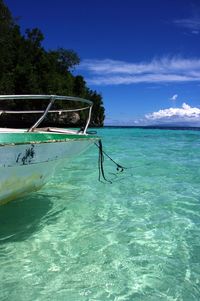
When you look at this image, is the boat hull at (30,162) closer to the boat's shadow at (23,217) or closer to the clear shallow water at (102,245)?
the boat's shadow at (23,217)

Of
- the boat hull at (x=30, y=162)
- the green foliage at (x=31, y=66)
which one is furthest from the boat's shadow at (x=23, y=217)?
the green foliage at (x=31, y=66)

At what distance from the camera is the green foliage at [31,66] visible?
186 ft

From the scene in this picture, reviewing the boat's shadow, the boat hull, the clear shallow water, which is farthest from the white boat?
the clear shallow water

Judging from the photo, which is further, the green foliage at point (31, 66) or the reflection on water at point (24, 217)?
the green foliage at point (31, 66)

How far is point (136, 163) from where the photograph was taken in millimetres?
14719

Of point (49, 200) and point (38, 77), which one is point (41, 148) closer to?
point (49, 200)

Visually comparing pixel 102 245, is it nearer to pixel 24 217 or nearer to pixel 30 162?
pixel 30 162

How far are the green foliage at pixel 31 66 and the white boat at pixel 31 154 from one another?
152 feet

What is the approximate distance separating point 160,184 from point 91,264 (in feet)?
18.2

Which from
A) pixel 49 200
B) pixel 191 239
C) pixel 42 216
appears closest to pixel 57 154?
pixel 42 216

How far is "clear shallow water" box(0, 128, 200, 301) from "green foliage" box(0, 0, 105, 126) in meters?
45.5

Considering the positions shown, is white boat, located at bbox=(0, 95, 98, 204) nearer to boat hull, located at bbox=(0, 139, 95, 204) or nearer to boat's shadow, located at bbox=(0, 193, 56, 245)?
boat hull, located at bbox=(0, 139, 95, 204)

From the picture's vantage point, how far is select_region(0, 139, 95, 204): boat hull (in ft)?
17.4

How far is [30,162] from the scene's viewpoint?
19.1 feet
